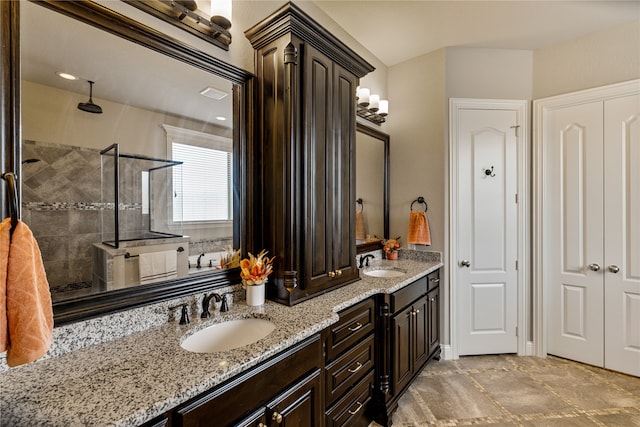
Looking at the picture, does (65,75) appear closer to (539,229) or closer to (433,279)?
(433,279)

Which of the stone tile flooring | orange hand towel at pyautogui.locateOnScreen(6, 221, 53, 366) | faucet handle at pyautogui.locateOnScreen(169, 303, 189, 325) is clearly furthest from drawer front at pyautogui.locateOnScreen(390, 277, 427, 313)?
orange hand towel at pyautogui.locateOnScreen(6, 221, 53, 366)

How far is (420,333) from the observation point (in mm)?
2361

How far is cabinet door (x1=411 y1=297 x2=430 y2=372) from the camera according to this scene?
89.3 inches

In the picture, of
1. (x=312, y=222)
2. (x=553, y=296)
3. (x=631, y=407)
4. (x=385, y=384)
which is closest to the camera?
(x=312, y=222)

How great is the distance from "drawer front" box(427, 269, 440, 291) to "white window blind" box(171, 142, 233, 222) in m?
1.85

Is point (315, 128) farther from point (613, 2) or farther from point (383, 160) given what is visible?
point (613, 2)

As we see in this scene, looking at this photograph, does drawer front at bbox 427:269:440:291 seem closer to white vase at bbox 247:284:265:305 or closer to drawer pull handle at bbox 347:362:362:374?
drawer pull handle at bbox 347:362:362:374

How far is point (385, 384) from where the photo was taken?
6.31ft

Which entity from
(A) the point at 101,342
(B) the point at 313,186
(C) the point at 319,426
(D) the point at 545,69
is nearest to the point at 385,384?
(C) the point at 319,426

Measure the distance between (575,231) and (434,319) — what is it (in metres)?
1.51

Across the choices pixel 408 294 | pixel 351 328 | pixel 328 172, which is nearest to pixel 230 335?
pixel 351 328

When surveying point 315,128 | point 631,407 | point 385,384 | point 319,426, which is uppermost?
point 315,128

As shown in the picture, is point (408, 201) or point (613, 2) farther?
point (408, 201)

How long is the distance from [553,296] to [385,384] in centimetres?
202
